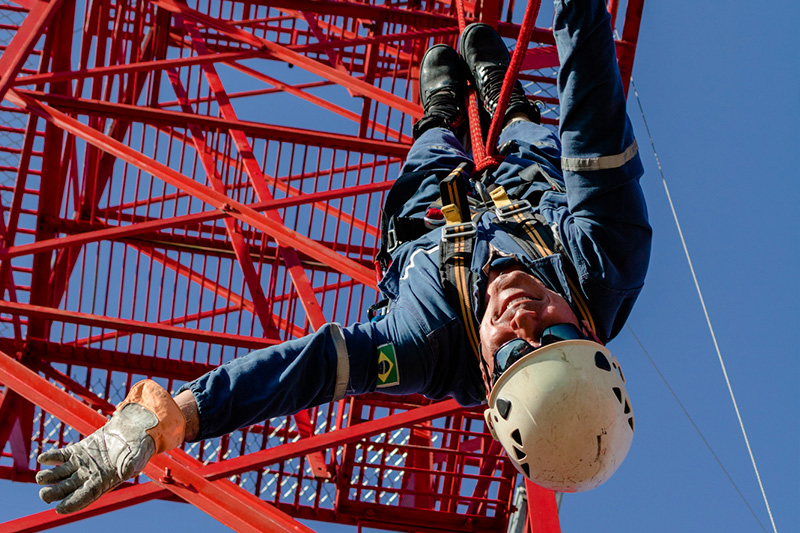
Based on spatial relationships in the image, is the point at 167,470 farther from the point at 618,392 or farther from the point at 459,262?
the point at 618,392

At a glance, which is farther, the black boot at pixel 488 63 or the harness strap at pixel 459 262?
the black boot at pixel 488 63

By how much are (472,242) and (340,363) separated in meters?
0.87

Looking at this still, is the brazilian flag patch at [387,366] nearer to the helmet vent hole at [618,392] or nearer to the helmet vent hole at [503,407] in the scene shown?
the helmet vent hole at [503,407]

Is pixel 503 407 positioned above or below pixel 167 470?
above

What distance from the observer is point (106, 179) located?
36.9 feet

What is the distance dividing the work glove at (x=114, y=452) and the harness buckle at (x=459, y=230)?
1.56m

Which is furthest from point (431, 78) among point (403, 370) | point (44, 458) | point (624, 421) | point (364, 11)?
point (44, 458)

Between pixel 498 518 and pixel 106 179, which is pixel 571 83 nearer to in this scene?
pixel 498 518

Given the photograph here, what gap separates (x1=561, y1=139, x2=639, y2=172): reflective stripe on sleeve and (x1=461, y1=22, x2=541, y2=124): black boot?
88.1 inches

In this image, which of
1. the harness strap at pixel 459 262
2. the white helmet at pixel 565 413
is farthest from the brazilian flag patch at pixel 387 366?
the white helmet at pixel 565 413

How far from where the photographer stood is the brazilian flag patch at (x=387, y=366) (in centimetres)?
542

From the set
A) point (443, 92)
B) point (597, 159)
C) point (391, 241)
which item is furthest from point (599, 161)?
point (443, 92)

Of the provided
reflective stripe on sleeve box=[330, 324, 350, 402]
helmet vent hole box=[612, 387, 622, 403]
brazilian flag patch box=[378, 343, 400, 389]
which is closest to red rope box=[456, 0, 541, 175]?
brazilian flag patch box=[378, 343, 400, 389]

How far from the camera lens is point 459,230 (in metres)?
5.64
